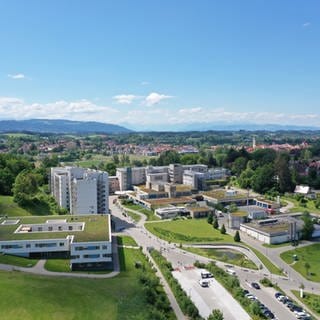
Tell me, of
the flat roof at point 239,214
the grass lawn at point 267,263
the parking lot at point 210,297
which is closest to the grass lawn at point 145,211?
the flat roof at point 239,214

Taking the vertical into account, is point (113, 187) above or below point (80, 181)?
below

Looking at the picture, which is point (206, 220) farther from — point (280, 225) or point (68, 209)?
point (68, 209)

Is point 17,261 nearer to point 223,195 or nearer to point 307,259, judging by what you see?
point 307,259

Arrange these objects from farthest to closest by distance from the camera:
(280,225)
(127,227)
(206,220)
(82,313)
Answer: (206,220)
(127,227)
(280,225)
(82,313)

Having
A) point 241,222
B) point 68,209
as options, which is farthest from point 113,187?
point 241,222

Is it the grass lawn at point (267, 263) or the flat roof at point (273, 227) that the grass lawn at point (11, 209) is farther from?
the grass lawn at point (267, 263)

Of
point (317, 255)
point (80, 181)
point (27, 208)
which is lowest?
point (317, 255)
